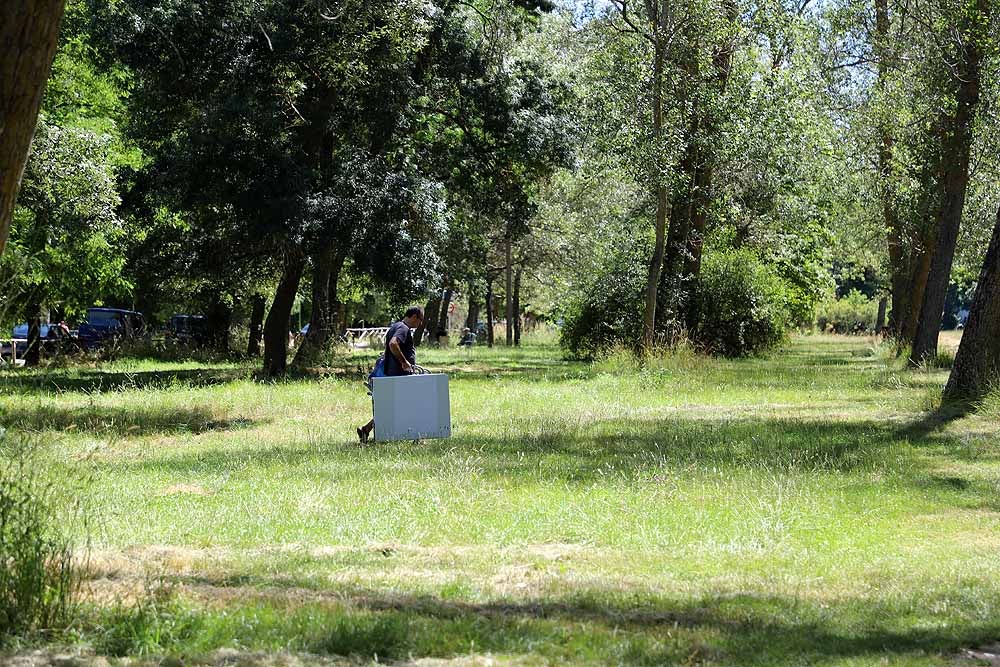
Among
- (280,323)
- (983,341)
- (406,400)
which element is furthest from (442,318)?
(406,400)

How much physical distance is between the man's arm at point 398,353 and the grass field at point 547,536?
1109 millimetres

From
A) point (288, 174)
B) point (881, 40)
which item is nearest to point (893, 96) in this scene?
point (881, 40)

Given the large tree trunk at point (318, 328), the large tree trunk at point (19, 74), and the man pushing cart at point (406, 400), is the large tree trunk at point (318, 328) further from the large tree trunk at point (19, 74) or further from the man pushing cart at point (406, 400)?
the large tree trunk at point (19, 74)

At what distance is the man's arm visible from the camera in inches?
583

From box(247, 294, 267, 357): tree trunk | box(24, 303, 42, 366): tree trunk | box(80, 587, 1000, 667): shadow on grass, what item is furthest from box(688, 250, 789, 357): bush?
box(80, 587, 1000, 667): shadow on grass

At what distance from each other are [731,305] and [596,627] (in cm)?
3130

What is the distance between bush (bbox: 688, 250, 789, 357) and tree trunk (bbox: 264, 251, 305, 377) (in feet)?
43.2

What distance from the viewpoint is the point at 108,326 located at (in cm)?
4416

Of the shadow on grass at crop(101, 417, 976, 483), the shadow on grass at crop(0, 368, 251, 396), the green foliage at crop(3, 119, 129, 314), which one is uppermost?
the green foliage at crop(3, 119, 129, 314)

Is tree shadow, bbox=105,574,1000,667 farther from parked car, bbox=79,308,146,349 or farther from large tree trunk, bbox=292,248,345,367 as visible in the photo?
parked car, bbox=79,308,146,349

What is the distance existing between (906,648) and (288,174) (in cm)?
1993

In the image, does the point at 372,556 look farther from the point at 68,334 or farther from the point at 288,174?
the point at 68,334

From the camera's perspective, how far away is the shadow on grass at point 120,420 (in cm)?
1619

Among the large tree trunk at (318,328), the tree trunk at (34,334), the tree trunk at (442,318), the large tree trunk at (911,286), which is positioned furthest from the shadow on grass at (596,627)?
the tree trunk at (442,318)
